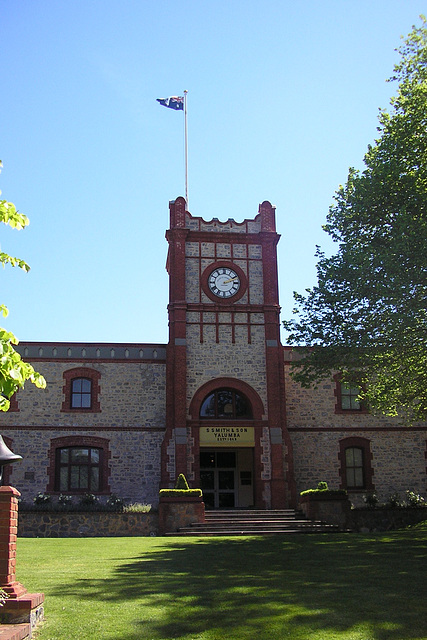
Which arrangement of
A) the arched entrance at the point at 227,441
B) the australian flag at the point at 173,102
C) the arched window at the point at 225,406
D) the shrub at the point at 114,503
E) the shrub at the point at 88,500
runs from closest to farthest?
the shrub at the point at 114,503 → the shrub at the point at 88,500 → the arched entrance at the point at 227,441 → the arched window at the point at 225,406 → the australian flag at the point at 173,102

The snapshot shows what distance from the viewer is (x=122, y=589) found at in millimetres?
9562

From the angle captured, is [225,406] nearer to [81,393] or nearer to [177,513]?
[81,393]

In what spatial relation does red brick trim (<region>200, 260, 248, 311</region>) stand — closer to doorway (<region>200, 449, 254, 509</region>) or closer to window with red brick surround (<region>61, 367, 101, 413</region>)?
window with red brick surround (<region>61, 367, 101, 413</region>)

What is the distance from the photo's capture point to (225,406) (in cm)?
2828

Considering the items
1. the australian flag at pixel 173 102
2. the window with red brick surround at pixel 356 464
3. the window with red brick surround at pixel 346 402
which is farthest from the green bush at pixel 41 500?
the australian flag at pixel 173 102

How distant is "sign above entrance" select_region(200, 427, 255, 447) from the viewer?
1081 inches

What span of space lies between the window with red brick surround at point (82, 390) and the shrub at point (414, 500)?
13.5m

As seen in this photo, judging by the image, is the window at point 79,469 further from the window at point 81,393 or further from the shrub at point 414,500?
the shrub at point 414,500

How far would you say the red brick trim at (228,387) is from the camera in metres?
27.5

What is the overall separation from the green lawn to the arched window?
1259cm

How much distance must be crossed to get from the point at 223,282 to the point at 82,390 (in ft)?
25.7

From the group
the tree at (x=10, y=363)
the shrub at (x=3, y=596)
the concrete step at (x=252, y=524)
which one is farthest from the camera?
the concrete step at (x=252, y=524)

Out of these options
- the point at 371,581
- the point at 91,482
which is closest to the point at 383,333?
the point at 371,581

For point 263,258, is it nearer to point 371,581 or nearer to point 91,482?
point 91,482
